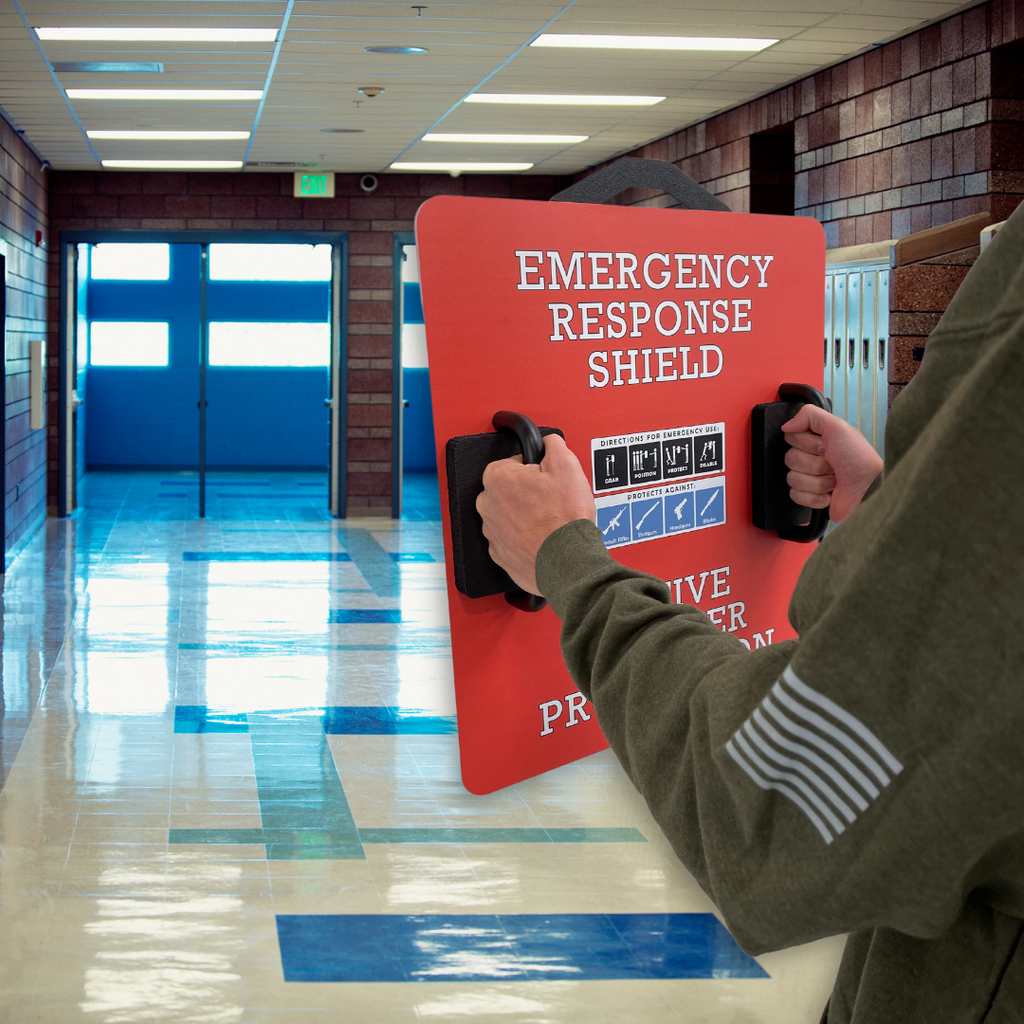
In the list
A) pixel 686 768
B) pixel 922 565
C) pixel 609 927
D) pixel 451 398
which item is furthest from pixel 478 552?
pixel 609 927

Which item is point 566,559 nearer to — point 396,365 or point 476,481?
point 476,481

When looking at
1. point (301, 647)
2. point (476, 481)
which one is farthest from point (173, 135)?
point (476, 481)

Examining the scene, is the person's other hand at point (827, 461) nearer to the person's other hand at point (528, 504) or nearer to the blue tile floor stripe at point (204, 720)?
the person's other hand at point (528, 504)

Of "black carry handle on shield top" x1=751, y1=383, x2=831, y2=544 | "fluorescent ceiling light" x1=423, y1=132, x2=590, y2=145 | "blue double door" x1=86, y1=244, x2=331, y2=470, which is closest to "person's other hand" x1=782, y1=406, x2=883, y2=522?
"black carry handle on shield top" x1=751, y1=383, x2=831, y2=544

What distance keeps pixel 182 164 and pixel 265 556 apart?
4.03 m

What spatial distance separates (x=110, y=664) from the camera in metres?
5.36

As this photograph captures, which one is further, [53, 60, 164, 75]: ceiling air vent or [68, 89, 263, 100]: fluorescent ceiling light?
[68, 89, 263, 100]: fluorescent ceiling light

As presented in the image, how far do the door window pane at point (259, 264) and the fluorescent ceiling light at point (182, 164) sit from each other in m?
4.33

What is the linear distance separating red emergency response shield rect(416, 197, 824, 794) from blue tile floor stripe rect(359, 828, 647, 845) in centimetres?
233

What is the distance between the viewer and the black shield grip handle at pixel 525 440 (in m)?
0.86

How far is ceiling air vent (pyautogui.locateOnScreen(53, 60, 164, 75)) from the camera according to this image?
6.43m

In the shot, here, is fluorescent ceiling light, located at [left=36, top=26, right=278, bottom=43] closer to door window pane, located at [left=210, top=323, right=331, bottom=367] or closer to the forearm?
the forearm

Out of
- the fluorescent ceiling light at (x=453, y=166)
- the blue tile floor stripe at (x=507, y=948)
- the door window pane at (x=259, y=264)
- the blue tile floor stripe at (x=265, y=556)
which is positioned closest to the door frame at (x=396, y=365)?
the fluorescent ceiling light at (x=453, y=166)

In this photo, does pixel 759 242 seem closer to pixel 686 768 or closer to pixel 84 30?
pixel 686 768
